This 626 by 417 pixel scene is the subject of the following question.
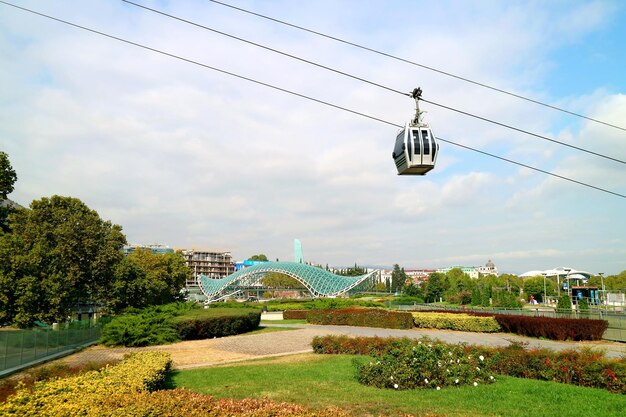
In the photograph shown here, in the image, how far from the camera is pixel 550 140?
1008 centimetres

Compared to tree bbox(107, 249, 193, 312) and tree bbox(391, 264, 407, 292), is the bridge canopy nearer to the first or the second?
tree bbox(391, 264, 407, 292)

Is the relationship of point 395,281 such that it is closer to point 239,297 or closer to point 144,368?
point 239,297

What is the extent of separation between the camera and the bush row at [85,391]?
20.0ft

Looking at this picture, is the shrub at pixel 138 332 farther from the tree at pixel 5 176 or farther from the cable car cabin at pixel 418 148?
the cable car cabin at pixel 418 148

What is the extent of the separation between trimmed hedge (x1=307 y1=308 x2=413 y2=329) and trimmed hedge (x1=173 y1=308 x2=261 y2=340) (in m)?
7.07

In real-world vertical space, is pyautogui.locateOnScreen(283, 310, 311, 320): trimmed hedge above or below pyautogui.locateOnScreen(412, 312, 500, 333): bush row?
below

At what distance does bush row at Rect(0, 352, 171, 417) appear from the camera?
608 centimetres

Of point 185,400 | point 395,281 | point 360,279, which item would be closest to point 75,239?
point 185,400

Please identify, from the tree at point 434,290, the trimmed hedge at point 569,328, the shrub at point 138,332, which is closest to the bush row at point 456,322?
the trimmed hedge at point 569,328

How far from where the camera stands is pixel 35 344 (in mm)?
15695

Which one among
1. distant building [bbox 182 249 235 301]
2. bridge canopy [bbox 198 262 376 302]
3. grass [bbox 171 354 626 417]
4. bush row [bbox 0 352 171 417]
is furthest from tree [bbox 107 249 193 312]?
distant building [bbox 182 249 235 301]

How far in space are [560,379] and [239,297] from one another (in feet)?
394

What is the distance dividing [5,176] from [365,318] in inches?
904

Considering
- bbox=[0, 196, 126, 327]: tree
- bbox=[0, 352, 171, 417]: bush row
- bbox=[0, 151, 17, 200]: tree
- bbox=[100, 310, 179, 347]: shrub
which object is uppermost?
bbox=[0, 151, 17, 200]: tree
